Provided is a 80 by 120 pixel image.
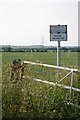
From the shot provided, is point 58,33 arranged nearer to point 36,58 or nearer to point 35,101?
point 35,101

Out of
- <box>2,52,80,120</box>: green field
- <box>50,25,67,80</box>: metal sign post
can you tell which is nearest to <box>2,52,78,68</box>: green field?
<box>50,25,67,80</box>: metal sign post

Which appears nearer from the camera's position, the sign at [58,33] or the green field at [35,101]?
the green field at [35,101]

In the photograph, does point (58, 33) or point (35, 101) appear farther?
point (58, 33)

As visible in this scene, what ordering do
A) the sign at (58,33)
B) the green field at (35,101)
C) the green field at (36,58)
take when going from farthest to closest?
the sign at (58,33), the green field at (36,58), the green field at (35,101)

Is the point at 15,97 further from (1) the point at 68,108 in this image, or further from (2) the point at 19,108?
(1) the point at 68,108

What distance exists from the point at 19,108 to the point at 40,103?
1.26ft

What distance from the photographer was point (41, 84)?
798 centimetres

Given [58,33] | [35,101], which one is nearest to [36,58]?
[58,33]

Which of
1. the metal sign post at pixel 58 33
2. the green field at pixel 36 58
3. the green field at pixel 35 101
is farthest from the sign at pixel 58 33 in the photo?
the green field at pixel 35 101

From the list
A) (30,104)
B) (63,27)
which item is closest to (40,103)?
(30,104)

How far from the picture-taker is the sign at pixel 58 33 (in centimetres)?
1025

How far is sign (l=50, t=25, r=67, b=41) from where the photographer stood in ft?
33.6

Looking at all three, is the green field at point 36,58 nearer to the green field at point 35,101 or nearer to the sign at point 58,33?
the sign at point 58,33

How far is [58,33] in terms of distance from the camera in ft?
34.1
